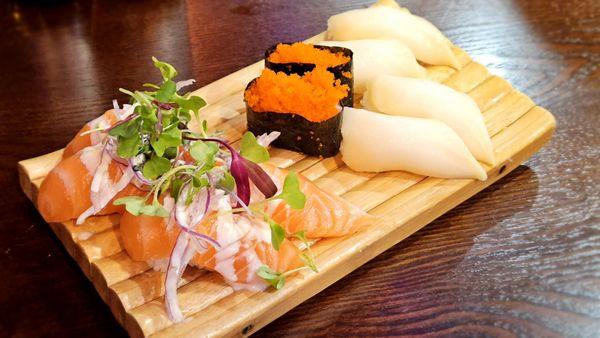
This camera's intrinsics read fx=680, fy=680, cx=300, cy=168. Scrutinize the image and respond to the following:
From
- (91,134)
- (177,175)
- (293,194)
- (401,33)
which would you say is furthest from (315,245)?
(401,33)

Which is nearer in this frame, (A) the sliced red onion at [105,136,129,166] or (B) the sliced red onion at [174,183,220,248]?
(B) the sliced red onion at [174,183,220,248]

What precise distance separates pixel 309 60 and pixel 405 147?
0.41 metres

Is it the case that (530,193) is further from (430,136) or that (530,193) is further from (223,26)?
(223,26)

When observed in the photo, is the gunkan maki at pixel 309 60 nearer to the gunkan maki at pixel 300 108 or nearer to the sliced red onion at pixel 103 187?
the gunkan maki at pixel 300 108

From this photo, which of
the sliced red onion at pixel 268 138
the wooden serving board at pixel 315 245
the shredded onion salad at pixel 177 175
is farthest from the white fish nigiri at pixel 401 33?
the shredded onion salad at pixel 177 175

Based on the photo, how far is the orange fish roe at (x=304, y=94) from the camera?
76.5 inches

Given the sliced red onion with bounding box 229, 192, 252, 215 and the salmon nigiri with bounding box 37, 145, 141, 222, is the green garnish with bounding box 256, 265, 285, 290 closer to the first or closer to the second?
the sliced red onion with bounding box 229, 192, 252, 215

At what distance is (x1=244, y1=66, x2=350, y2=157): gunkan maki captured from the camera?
195 cm

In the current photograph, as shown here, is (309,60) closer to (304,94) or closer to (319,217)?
(304,94)

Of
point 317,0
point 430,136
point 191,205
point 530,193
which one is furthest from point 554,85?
point 191,205

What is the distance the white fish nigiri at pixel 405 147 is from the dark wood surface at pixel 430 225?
0.16m

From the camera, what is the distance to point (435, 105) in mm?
2092

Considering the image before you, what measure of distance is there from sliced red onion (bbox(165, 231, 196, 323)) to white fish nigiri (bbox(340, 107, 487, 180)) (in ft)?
2.06

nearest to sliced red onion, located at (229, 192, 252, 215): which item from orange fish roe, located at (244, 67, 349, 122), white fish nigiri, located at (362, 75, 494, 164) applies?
orange fish roe, located at (244, 67, 349, 122)
